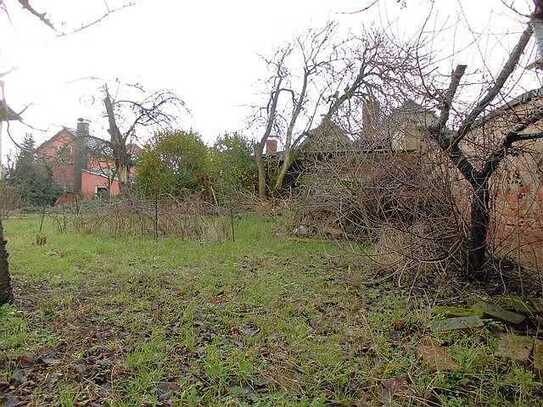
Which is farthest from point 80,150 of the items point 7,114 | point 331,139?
point 7,114

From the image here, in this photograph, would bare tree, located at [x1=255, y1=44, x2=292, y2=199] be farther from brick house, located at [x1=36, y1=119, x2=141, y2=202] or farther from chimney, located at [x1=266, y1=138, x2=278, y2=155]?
brick house, located at [x1=36, y1=119, x2=141, y2=202]

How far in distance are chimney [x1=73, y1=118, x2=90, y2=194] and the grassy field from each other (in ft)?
51.7

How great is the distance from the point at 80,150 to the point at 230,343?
70.2 ft

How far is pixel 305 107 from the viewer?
47.8ft

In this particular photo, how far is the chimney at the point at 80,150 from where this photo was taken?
65.6 ft

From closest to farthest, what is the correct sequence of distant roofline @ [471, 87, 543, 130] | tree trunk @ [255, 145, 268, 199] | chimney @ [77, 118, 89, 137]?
distant roofline @ [471, 87, 543, 130], tree trunk @ [255, 145, 268, 199], chimney @ [77, 118, 89, 137]

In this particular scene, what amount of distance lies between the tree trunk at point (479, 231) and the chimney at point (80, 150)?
58.3ft

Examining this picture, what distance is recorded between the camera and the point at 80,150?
21.8 m

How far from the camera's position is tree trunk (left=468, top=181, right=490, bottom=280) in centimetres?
452

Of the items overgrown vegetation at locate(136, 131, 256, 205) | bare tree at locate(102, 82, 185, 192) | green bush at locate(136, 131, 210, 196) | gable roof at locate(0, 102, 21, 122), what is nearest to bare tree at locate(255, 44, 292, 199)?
overgrown vegetation at locate(136, 131, 256, 205)

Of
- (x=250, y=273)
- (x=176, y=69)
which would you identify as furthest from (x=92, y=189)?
(x=250, y=273)

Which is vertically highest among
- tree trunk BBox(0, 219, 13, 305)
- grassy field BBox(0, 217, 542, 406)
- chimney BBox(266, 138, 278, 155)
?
chimney BBox(266, 138, 278, 155)

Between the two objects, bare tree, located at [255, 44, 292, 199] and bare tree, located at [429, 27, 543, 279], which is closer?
bare tree, located at [429, 27, 543, 279]

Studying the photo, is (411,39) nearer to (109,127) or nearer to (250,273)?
(250,273)
